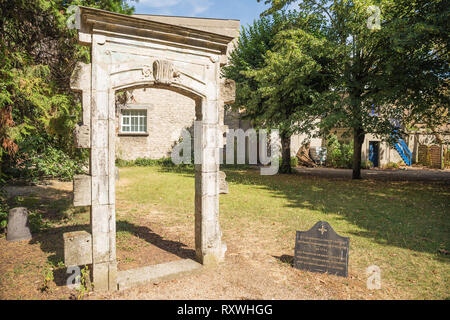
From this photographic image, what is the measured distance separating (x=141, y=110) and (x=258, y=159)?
385 inches

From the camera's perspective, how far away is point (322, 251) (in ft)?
14.8

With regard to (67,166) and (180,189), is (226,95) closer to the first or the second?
(67,166)

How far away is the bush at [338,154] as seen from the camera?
21.3 meters

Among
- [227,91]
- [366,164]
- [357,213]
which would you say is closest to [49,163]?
[227,91]

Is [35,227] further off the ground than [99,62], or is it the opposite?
[99,62]

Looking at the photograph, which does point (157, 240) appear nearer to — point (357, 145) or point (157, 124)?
point (357, 145)

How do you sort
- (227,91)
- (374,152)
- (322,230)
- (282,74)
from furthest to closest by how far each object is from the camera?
1. (374,152)
2. (282,74)
3. (227,91)
4. (322,230)

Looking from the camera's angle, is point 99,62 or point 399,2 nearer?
point 99,62

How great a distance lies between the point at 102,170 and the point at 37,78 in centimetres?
306

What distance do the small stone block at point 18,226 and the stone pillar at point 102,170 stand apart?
10.6 ft
